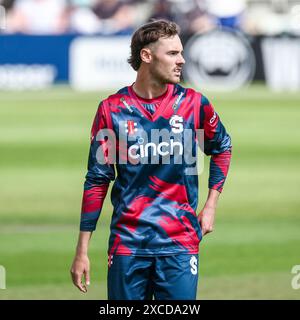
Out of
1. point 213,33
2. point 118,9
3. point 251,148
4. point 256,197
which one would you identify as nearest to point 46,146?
point 251,148

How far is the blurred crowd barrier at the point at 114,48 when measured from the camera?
2833cm

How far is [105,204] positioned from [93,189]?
27.5 ft

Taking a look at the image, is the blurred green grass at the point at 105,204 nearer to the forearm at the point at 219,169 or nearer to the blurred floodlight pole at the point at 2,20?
the forearm at the point at 219,169

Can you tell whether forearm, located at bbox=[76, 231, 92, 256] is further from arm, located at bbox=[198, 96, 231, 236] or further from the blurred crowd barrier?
the blurred crowd barrier

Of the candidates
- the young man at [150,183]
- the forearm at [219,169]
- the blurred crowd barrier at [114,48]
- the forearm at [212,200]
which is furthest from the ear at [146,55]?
the blurred crowd barrier at [114,48]

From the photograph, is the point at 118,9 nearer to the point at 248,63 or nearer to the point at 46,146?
the point at 248,63

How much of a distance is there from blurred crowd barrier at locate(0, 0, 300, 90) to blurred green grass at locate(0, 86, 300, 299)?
7.35ft

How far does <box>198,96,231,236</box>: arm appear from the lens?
238 inches

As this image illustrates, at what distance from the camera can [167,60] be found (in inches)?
236

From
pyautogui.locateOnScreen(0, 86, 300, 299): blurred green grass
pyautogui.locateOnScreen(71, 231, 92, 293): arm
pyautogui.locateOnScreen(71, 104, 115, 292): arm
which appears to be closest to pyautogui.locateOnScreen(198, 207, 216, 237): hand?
pyautogui.locateOnScreen(71, 104, 115, 292): arm

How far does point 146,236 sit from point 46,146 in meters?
14.2

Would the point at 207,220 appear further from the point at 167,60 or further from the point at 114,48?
the point at 114,48

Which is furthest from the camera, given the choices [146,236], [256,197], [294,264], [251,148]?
[251,148]
